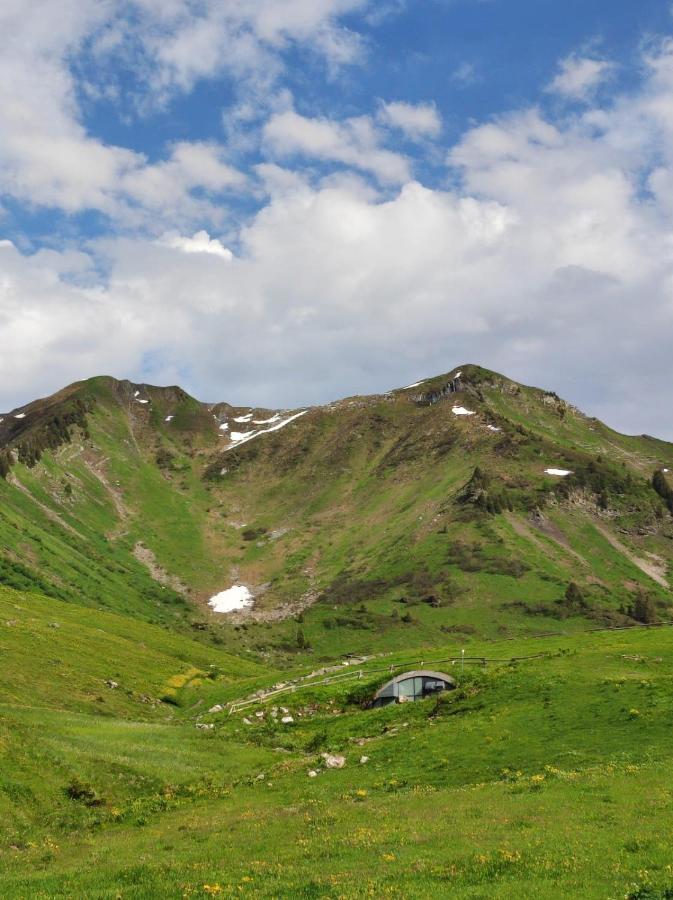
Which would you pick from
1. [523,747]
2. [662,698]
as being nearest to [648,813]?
[523,747]

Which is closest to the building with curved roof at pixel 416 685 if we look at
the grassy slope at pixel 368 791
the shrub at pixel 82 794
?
the grassy slope at pixel 368 791

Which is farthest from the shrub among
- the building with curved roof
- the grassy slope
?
the building with curved roof

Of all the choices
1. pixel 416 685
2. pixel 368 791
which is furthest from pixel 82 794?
pixel 416 685

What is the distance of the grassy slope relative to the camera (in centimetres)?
2436

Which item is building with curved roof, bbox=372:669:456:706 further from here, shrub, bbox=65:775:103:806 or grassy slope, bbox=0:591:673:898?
shrub, bbox=65:775:103:806

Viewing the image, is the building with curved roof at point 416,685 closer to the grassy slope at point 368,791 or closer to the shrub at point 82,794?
the grassy slope at point 368,791

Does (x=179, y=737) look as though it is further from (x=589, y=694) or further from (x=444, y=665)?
(x=589, y=694)

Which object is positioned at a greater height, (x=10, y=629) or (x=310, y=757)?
(x=10, y=629)

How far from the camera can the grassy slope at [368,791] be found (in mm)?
24359

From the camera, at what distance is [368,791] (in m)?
41.2

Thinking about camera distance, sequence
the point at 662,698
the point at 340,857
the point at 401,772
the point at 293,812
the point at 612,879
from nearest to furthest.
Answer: the point at 612,879 → the point at 340,857 → the point at 293,812 → the point at 401,772 → the point at 662,698

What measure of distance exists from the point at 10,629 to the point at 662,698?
2950 inches

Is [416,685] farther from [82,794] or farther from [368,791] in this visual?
[82,794]

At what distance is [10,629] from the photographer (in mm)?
91750
